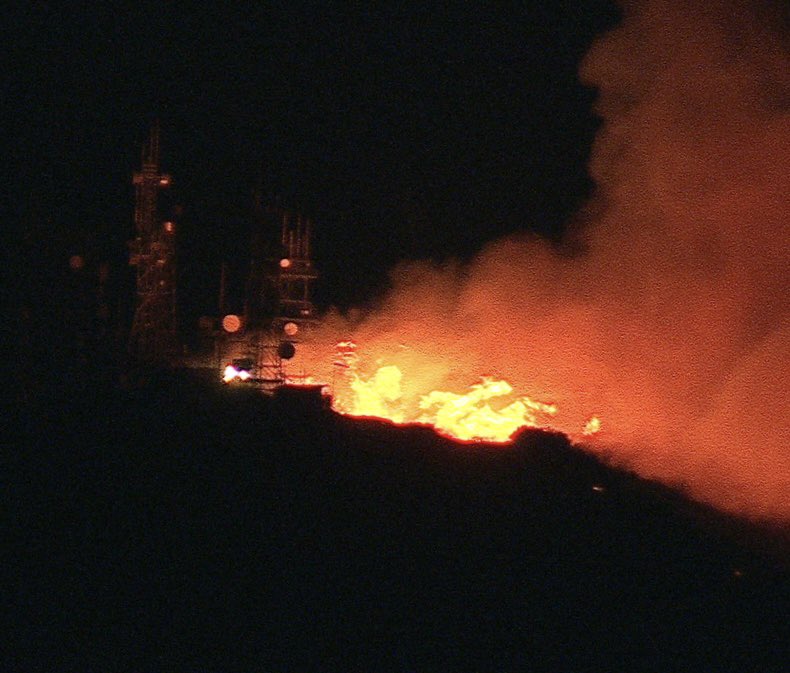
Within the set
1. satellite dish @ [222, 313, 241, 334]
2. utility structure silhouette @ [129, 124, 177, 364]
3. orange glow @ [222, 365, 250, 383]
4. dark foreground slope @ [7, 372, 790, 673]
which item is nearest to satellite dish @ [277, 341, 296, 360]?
orange glow @ [222, 365, 250, 383]

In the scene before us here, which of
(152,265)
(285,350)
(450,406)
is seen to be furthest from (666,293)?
(152,265)

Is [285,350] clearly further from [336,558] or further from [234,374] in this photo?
[336,558]

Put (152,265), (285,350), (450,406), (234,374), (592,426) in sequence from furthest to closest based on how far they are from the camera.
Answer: (450,406) < (592,426) < (152,265) < (285,350) < (234,374)

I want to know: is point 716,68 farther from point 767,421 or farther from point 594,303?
point 767,421

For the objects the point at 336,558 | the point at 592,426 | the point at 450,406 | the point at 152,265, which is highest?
the point at 152,265

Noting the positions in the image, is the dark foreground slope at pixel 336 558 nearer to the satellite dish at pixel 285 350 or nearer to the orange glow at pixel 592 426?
the satellite dish at pixel 285 350

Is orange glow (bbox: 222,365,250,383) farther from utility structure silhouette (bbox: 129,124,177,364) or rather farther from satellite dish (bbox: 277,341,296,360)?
utility structure silhouette (bbox: 129,124,177,364)

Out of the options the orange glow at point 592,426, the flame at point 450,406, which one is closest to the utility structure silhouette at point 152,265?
the flame at point 450,406
